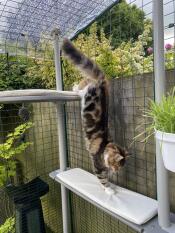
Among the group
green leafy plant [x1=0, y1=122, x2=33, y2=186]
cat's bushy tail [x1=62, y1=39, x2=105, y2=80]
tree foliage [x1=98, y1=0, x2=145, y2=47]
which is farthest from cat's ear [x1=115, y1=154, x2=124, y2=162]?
Answer: green leafy plant [x1=0, y1=122, x2=33, y2=186]

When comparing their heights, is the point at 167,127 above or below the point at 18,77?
below

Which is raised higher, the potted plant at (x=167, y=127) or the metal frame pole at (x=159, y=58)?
the metal frame pole at (x=159, y=58)

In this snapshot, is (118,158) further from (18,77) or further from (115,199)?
(18,77)

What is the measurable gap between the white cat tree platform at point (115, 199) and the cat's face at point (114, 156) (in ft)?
0.55

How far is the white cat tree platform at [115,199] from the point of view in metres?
1.17

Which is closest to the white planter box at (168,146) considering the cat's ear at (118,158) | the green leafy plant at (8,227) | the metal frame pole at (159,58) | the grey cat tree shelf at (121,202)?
the metal frame pole at (159,58)

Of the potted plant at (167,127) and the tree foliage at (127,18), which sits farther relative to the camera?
the tree foliage at (127,18)

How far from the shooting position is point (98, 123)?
1.47 m

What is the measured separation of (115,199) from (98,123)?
432mm

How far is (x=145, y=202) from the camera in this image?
1.30 meters

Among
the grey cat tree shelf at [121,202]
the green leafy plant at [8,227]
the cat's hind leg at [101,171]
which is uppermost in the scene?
the cat's hind leg at [101,171]

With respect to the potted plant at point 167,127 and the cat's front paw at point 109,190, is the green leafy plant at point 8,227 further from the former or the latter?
the potted plant at point 167,127

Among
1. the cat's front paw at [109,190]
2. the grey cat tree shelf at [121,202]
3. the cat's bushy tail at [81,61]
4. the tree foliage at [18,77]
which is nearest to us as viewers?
the grey cat tree shelf at [121,202]

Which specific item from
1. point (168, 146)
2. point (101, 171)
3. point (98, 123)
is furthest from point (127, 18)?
point (168, 146)
